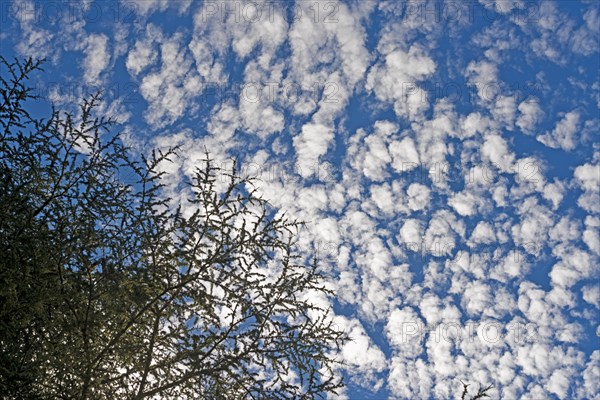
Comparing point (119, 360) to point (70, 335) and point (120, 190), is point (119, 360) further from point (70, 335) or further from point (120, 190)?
point (120, 190)

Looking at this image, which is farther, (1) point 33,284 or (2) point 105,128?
(2) point 105,128

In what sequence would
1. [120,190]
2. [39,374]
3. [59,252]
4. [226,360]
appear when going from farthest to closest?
[120,190]
[226,360]
[59,252]
[39,374]

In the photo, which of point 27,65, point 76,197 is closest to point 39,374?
point 76,197

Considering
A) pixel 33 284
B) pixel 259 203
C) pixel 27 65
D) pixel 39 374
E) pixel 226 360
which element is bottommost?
pixel 39 374

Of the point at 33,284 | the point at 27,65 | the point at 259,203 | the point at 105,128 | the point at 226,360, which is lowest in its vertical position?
the point at 226,360

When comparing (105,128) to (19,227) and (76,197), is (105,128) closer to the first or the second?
(76,197)

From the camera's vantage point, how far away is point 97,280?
612 centimetres

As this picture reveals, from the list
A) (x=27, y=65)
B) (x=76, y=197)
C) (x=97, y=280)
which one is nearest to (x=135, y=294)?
(x=97, y=280)

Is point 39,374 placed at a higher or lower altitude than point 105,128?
lower

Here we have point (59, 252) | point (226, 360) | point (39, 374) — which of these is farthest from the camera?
point (226, 360)

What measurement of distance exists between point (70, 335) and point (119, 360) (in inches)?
47.6

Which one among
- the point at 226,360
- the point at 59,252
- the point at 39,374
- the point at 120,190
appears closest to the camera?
the point at 39,374

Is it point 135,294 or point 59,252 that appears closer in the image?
point 59,252

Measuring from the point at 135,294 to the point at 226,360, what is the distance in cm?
138
